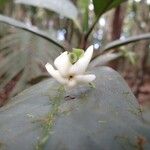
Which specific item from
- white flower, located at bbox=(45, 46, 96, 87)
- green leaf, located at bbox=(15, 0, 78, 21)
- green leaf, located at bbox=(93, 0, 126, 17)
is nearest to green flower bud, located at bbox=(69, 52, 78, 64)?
white flower, located at bbox=(45, 46, 96, 87)

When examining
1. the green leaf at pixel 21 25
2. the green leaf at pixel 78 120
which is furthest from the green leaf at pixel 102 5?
the green leaf at pixel 78 120

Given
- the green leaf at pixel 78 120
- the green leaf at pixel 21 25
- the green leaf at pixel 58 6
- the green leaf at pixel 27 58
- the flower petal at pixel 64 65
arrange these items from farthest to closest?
the green leaf at pixel 58 6, the green leaf at pixel 27 58, the green leaf at pixel 21 25, the flower petal at pixel 64 65, the green leaf at pixel 78 120

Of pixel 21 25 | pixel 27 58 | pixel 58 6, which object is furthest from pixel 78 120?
pixel 58 6

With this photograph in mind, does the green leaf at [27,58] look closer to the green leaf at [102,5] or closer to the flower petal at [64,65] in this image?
the green leaf at [102,5]

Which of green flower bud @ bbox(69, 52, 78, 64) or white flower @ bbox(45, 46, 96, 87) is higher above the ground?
green flower bud @ bbox(69, 52, 78, 64)

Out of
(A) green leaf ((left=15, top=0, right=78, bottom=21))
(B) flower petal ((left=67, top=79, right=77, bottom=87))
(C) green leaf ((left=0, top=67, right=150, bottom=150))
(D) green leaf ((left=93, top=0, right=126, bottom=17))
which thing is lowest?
(C) green leaf ((left=0, top=67, right=150, bottom=150))

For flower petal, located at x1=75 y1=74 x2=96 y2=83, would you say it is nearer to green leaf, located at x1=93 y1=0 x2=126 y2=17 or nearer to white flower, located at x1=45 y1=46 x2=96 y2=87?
white flower, located at x1=45 y1=46 x2=96 y2=87

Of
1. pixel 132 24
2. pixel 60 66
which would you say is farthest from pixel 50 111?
pixel 132 24
